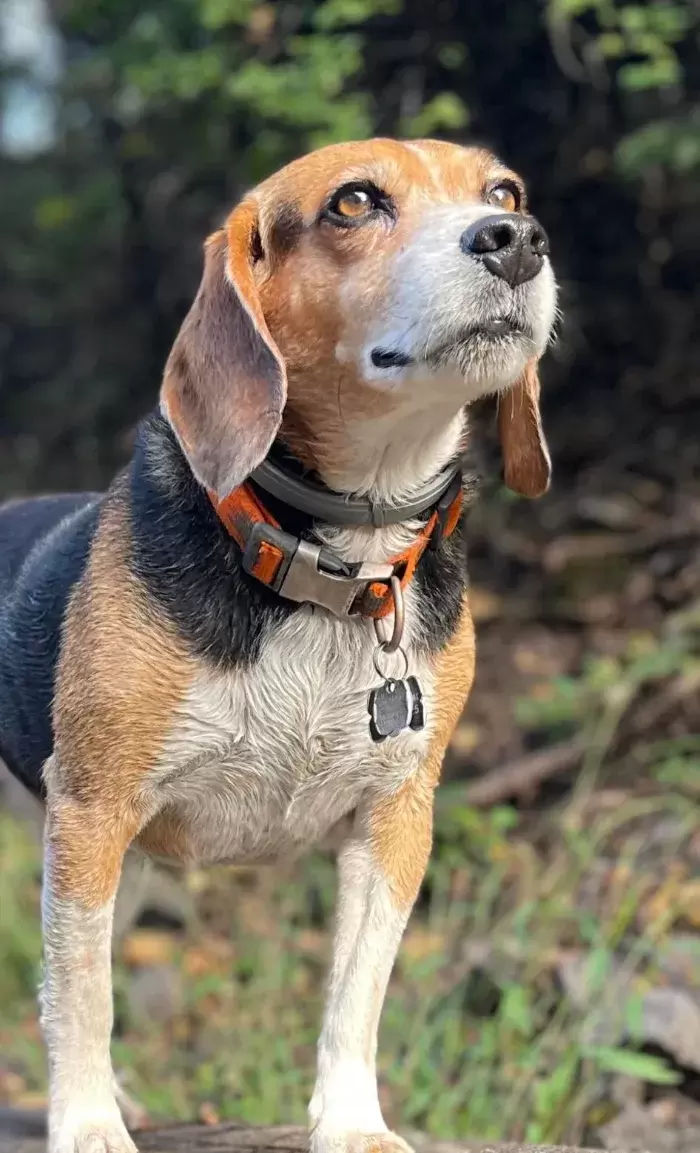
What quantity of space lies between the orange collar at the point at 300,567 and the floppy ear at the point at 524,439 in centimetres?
42

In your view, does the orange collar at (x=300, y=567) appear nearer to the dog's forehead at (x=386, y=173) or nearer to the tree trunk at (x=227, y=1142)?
the dog's forehead at (x=386, y=173)

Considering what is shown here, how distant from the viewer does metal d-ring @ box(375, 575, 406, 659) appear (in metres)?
2.46

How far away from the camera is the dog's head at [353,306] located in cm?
226

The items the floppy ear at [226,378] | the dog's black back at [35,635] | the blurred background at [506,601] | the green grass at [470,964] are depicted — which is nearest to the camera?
the floppy ear at [226,378]

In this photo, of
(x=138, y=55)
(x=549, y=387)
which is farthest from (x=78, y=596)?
(x=549, y=387)

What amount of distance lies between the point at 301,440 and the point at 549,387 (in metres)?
4.74

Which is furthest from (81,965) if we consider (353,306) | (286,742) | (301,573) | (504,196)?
(504,196)

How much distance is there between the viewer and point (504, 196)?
103 inches

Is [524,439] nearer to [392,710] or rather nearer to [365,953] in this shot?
[392,710]

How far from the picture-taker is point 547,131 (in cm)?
666

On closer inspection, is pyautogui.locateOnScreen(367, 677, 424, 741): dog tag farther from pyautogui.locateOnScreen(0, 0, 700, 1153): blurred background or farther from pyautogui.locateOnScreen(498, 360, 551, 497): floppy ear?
pyautogui.locateOnScreen(0, 0, 700, 1153): blurred background

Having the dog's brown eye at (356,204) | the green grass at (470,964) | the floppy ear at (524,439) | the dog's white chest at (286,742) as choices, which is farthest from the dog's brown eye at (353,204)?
the green grass at (470,964)

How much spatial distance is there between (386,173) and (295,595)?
2.57ft

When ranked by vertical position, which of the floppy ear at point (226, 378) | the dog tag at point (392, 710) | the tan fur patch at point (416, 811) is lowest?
the tan fur patch at point (416, 811)
